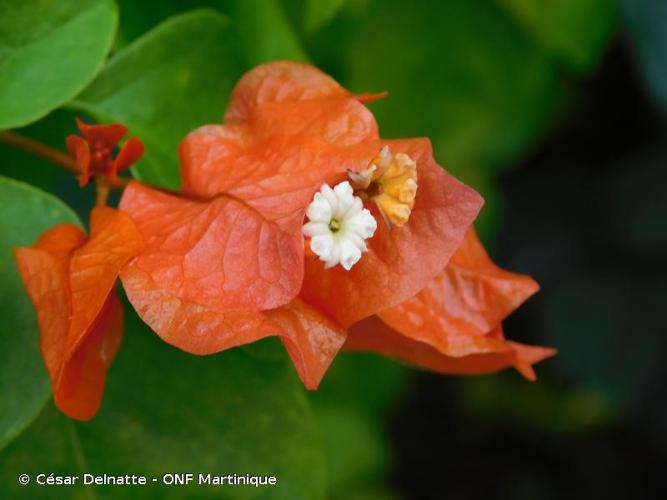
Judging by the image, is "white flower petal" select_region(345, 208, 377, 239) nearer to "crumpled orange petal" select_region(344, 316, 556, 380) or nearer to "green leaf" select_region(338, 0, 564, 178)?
"crumpled orange petal" select_region(344, 316, 556, 380)

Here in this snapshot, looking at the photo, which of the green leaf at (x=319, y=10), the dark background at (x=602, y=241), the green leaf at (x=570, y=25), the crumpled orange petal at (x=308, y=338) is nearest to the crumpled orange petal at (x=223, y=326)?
the crumpled orange petal at (x=308, y=338)

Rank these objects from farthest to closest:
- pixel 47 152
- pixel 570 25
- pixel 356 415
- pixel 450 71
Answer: pixel 356 415 → pixel 450 71 → pixel 570 25 → pixel 47 152

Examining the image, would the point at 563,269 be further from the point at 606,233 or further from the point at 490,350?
the point at 490,350

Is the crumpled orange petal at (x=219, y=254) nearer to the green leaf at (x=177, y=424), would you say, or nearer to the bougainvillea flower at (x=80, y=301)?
the bougainvillea flower at (x=80, y=301)

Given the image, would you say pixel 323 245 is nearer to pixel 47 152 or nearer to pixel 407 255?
pixel 407 255

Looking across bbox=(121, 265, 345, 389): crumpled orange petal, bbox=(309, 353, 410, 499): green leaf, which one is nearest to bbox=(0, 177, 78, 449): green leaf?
bbox=(121, 265, 345, 389): crumpled orange petal

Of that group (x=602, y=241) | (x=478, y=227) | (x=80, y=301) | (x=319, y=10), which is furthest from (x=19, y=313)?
(x=602, y=241)
